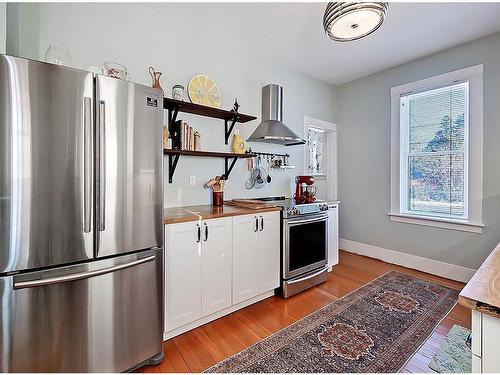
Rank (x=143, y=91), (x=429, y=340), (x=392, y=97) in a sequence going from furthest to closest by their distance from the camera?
1. (x=392, y=97)
2. (x=429, y=340)
3. (x=143, y=91)

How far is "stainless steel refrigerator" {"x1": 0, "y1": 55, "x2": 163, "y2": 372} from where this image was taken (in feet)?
3.94

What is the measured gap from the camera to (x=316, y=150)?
4.18 metres

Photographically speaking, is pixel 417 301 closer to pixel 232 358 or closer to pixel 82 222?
pixel 232 358

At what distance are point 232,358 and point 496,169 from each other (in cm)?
338

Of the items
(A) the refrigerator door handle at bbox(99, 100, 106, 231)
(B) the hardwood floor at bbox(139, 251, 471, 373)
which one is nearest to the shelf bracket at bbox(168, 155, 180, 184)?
(A) the refrigerator door handle at bbox(99, 100, 106, 231)

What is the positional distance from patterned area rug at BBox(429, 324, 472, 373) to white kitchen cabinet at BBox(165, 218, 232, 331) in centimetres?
159

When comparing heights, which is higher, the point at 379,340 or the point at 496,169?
the point at 496,169

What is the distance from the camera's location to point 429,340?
6.15 feet

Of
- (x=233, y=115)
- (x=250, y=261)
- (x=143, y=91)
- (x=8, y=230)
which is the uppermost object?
(x=233, y=115)

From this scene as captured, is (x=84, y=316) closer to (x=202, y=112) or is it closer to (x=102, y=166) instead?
(x=102, y=166)

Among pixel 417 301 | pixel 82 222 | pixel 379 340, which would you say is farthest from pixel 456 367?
pixel 82 222

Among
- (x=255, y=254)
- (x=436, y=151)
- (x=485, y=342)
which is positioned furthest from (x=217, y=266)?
(x=436, y=151)

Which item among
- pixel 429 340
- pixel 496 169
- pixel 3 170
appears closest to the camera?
pixel 3 170

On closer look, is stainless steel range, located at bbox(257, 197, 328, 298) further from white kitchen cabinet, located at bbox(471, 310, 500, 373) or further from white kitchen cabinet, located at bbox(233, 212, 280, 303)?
white kitchen cabinet, located at bbox(471, 310, 500, 373)
